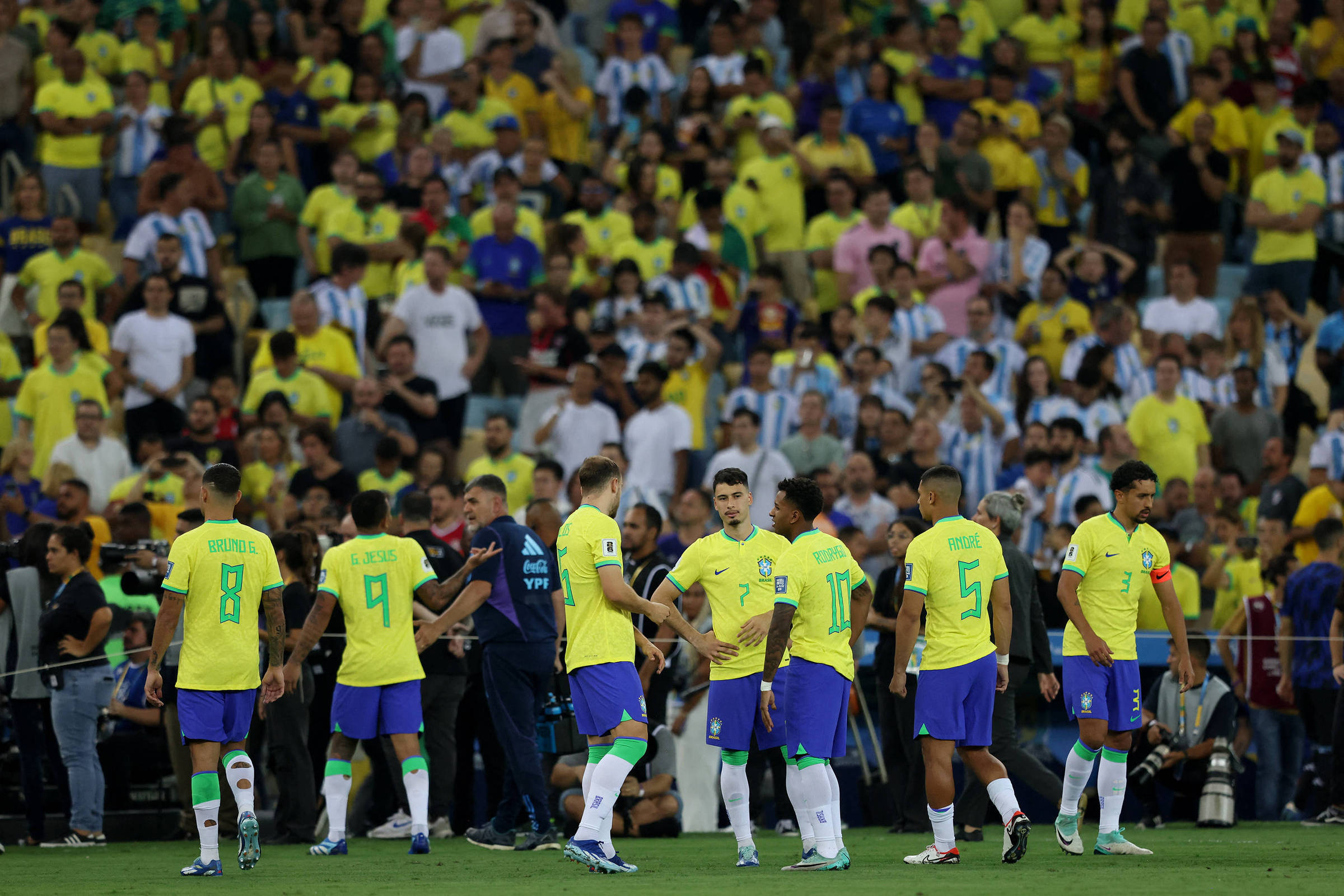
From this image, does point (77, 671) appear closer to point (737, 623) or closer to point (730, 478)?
point (737, 623)

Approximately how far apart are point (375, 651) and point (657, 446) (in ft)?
20.3

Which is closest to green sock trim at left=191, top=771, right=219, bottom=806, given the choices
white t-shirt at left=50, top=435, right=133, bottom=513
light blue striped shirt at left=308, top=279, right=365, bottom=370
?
white t-shirt at left=50, top=435, right=133, bottom=513

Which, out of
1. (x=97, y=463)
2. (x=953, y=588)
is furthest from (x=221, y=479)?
(x=97, y=463)

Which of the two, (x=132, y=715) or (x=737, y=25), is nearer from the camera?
(x=132, y=715)

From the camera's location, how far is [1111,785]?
10352 mm

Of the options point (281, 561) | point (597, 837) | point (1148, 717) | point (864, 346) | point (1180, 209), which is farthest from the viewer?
point (1180, 209)

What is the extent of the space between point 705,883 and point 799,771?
0.97 m

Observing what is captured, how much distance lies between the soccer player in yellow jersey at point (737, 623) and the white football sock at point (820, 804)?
447 mm

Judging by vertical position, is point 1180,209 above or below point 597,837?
above

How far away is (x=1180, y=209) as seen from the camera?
21125mm

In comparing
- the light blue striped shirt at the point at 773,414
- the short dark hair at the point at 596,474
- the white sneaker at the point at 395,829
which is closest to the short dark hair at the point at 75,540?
the white sneaker at the point at 395,829

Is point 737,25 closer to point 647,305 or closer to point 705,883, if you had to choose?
point 647,305

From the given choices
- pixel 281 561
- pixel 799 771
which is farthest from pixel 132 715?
pixel 799 771

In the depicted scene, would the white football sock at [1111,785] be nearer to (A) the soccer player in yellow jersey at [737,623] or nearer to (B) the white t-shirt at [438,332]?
(A) the soccer player in yellow jersey at [737,623]
